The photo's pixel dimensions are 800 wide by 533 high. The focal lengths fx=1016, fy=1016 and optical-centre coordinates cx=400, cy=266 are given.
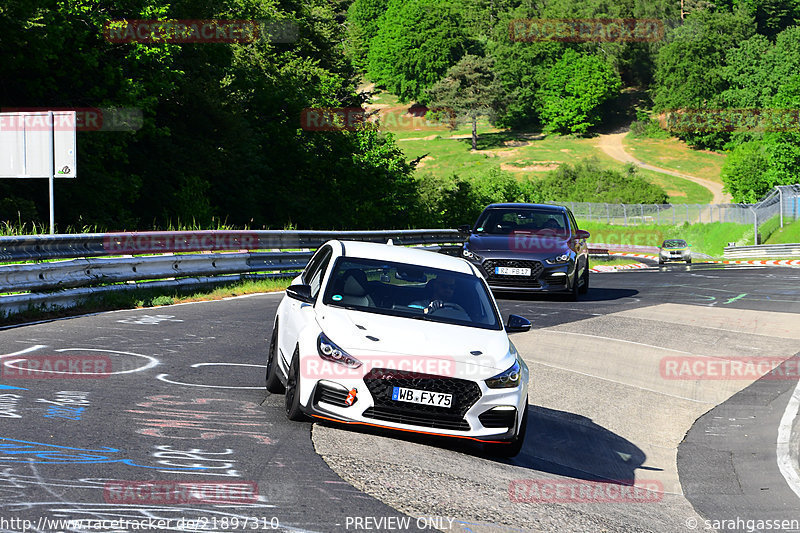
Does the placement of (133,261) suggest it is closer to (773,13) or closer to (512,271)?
(512,271)

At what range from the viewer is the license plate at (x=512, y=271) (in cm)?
1883

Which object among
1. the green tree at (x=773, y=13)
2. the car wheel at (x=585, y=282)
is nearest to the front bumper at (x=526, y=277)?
the car wheel at (x=585, y=282)

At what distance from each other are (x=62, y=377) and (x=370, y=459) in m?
3.72

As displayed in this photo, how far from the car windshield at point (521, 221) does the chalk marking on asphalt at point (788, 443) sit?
7.82 meters

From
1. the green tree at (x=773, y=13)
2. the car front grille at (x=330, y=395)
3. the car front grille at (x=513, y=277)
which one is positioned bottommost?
the car front grille at (x=513, y=277)

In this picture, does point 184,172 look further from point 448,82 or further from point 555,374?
point 448,82

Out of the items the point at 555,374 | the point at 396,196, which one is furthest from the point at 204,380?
the point at 396,196

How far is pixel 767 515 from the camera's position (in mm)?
7496

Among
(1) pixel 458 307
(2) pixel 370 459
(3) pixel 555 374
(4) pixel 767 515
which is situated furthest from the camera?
(3) pixel 555 374

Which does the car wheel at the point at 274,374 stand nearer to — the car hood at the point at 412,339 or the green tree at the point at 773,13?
the car hood at the point at 412,339

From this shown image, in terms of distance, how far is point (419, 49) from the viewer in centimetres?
16012

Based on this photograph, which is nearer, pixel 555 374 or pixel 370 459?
pixel 370 459

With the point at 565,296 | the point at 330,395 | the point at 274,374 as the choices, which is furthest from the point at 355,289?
the point at 565,296

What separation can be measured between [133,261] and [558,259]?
7.71 meters
